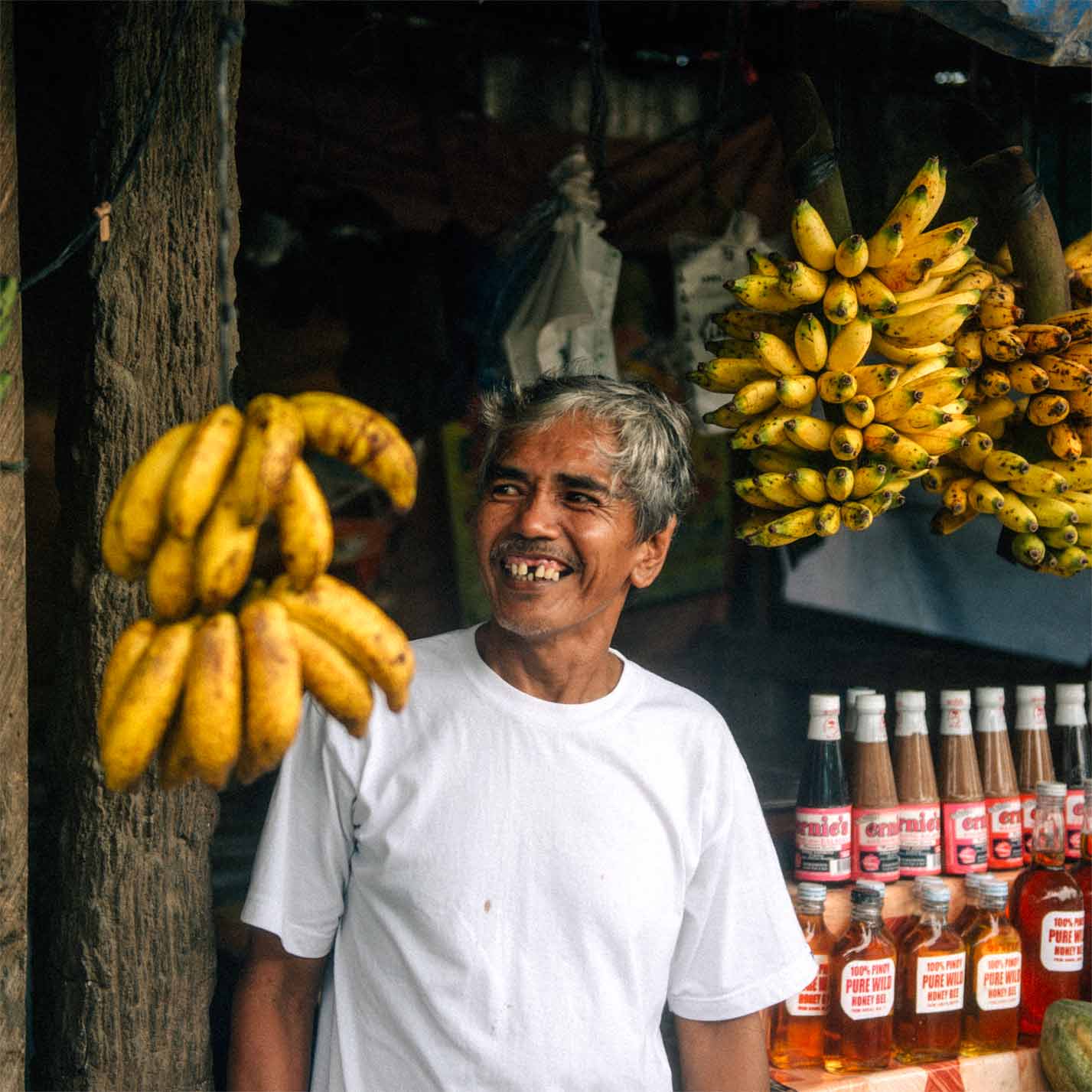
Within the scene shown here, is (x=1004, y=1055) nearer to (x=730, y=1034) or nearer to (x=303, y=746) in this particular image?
(x=730, y=1034)

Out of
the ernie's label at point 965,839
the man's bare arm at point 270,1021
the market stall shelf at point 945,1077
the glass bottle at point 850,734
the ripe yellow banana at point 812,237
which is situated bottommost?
the market stall shelf at point 945,1077

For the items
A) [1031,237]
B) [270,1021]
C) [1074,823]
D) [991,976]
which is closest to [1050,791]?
[1074,823]

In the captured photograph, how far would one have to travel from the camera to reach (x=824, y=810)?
103 inches

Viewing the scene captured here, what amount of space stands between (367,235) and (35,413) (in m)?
0.98

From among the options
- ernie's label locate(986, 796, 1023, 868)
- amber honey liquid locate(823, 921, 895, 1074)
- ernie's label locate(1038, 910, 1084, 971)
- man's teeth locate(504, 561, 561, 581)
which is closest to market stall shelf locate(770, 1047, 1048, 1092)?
amber honey liquid locate(823, 921, 895, 1074)

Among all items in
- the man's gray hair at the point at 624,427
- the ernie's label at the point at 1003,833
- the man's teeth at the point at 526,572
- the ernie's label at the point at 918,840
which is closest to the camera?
the man's teeth at the point at 526,572

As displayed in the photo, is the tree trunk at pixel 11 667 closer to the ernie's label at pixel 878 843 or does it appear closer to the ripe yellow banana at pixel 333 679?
the ripe yellow banana at pixel 333 679

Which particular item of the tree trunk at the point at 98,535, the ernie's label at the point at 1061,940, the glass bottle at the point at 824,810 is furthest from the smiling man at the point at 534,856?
the ernie's label at the point at 1061,940

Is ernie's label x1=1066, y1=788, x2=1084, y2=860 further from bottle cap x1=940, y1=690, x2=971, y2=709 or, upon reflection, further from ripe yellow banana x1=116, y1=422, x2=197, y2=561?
ripe yellow banana x1=116, y1=422, x2=197, y2=561

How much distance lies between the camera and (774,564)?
3467mm

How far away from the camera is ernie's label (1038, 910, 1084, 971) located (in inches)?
106

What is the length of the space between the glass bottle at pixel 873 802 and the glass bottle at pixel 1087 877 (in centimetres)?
51

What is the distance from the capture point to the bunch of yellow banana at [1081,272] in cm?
281

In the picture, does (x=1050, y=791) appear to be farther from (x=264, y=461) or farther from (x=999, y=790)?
(x=264, y=461)
